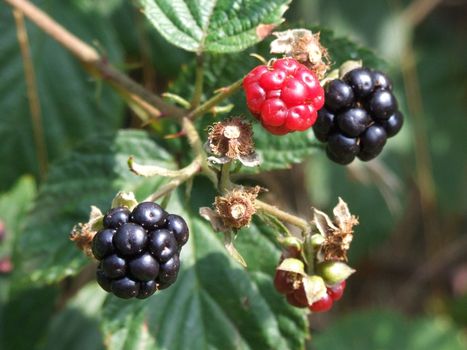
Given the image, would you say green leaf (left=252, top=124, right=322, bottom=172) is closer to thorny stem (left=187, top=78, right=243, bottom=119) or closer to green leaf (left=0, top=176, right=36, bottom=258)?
thorny stem (left=187, top=78, right=243, bottom=119)

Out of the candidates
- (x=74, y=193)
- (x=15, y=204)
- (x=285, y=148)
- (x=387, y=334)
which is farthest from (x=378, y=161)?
(x=74, y=193)

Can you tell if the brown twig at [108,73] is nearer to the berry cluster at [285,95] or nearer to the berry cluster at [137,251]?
the berry cluster at [285,95]

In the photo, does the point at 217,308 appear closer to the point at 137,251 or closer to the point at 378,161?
the point at 137,251

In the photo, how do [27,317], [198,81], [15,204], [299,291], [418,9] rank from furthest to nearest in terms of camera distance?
[418,9] → [15,204] → [27,317] → [198,81] → [299,291]

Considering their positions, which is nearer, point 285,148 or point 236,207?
point 236,207

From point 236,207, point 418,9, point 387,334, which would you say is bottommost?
point 387,334

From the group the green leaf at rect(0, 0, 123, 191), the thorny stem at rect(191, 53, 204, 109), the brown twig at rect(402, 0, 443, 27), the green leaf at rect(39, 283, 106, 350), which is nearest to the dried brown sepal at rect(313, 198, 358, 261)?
the thorny stem at rect(191, 53, 204, 109)

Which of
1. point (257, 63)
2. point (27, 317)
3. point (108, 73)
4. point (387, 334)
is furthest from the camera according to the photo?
point (387, 334)
